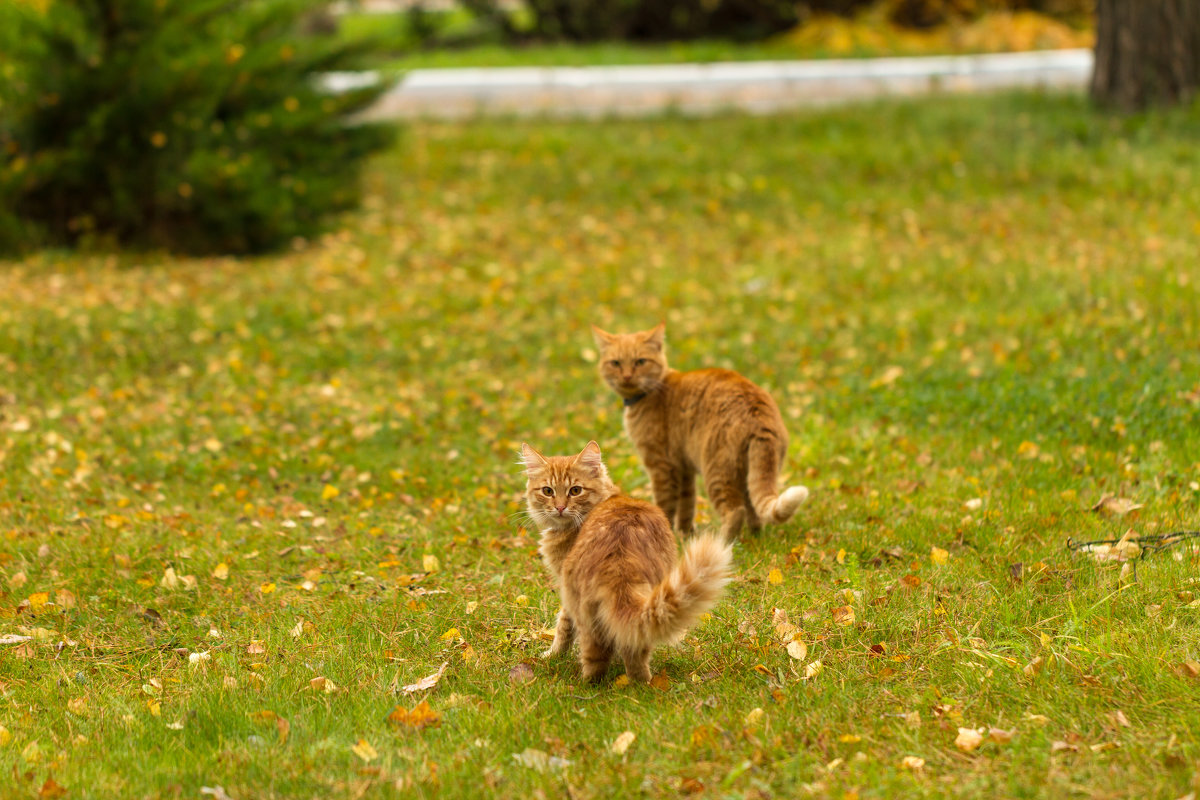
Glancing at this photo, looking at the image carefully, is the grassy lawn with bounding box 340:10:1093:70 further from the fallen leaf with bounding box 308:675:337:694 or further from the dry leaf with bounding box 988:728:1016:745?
the dry leaf with bounding box 988:728:1016:745

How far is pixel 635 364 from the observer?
6262 millimetres

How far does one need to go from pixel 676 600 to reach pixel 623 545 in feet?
1.36

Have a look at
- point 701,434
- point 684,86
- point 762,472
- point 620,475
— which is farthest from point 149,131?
point 762,472

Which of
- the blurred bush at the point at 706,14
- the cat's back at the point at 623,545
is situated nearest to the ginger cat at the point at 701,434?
the cat's back at the point at 623,545

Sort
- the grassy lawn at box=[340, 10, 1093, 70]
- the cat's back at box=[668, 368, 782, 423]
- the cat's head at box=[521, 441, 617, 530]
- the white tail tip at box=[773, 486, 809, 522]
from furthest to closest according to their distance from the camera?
1. the grassy lawn at box=[340, 10, 1093, 70]
2. the cat's back at box=[668, 368, 782, 423]
3. the white tail tip at box=[773, 486, 809, 522]
4. the cat's head at box=[521, 441, 617, 530]

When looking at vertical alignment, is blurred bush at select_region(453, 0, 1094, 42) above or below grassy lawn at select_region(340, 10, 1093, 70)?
above

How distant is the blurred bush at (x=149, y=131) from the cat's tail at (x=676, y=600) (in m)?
8.88

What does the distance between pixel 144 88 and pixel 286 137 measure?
1738 millimetres

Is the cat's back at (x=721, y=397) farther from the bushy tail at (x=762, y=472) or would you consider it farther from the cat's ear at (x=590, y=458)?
the cat's ear at (x=590, y=458)

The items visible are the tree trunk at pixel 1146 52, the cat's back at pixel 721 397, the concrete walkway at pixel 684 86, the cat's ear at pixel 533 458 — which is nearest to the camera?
the cat's ear at pixel 533 458

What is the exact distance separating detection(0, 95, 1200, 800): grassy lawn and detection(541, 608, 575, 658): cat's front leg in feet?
0.27

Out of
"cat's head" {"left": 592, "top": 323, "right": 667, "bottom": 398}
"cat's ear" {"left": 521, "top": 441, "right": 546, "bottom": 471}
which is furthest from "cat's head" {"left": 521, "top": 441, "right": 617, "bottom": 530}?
"cat's head" {"left": 592, "top": 323, "right": 667, "bottom": 398}

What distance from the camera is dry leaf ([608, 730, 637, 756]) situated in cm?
409

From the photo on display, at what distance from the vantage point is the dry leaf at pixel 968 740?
397 cm
